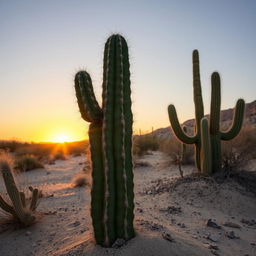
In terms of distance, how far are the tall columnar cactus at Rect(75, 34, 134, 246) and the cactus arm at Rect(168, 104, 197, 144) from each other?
4.69 meters

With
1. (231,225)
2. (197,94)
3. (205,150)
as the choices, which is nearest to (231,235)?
(231,225)

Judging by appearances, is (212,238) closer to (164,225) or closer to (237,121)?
(164,225)

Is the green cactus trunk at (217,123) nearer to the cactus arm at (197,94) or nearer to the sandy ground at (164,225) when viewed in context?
the cactus arm at (197,94)

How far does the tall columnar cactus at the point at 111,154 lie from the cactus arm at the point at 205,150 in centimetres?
410

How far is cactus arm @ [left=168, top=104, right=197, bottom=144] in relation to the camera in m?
8.48

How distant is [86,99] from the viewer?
160 inches

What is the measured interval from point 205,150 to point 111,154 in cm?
458

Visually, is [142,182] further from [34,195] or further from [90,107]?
[90,107]

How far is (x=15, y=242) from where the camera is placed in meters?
4.93

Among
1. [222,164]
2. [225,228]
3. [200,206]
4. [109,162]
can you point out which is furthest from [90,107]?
[222,164]

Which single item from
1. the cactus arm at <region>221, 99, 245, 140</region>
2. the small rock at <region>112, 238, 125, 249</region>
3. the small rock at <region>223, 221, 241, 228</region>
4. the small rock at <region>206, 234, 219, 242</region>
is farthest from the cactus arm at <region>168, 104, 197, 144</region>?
the small rock at <region>112, 238, 125, 249</region>

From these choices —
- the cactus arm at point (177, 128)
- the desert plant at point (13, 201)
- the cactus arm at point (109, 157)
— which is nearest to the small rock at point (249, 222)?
the cactus arm at point (177, 128)

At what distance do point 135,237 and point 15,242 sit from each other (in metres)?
2.24

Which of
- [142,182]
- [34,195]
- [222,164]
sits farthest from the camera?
[142,182]
